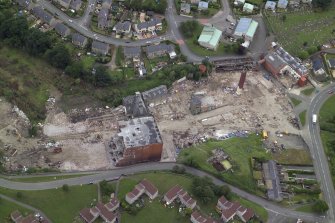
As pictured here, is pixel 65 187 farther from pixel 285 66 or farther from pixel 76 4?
pixel 285 66

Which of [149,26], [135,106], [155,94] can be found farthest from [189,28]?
[135,106]

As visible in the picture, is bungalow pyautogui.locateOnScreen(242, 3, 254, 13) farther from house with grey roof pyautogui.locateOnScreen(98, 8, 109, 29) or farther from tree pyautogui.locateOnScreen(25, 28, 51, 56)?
tree pyautogui.locateOnScreen(25, 28, 51, 56)

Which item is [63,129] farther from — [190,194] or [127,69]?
[190,194]

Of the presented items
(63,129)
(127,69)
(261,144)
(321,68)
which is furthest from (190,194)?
(321,68)

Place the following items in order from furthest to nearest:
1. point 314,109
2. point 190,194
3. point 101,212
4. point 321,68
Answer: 1. point 321,68
2. point 314,109
3. point 190,194
4. point 101,212

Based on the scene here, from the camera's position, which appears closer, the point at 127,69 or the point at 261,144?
the point at 261,144

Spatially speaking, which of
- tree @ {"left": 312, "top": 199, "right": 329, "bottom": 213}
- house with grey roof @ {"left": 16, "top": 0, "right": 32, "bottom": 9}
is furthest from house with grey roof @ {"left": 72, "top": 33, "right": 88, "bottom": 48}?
tree @ {"left": 312, "top": 199, "right": 329, "bottom": 213}

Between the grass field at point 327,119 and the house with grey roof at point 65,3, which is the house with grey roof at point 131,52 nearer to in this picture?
the house with grey roof at point 65,3
